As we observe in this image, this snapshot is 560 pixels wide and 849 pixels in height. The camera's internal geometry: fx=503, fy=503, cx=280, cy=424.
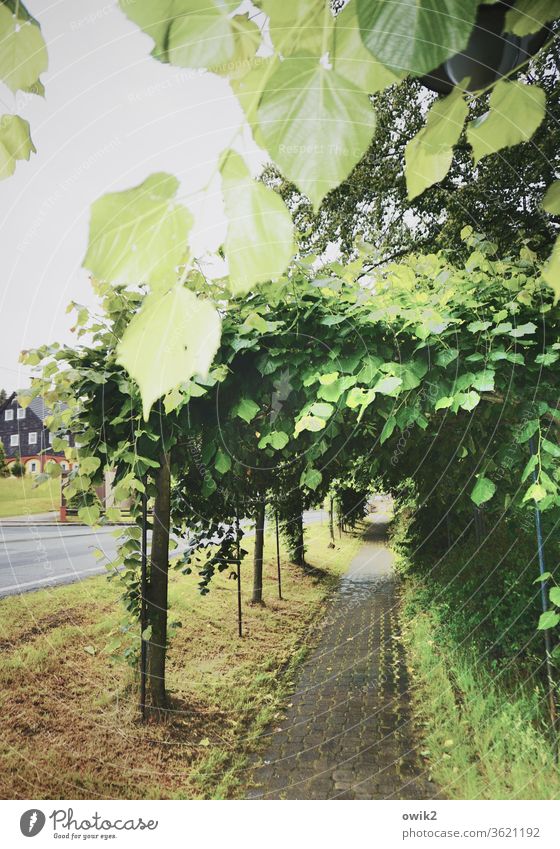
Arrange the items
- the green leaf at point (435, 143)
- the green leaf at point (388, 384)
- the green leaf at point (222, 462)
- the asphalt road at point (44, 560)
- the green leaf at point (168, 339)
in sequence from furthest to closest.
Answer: the asphalt road at point (44, 560) → the green leaf at point (222, 462) → the green leaf at point (388, 384) → the green leaf at point (435, 143) → the green leaf at point (168, 339)

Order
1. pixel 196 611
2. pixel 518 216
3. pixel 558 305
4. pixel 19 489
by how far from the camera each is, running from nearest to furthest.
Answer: pixel 558 305
pixel 19 489
pixel 518 216
pixel 196 611

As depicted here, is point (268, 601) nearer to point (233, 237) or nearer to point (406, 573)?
point (406, 573)

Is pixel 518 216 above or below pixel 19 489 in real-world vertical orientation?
above

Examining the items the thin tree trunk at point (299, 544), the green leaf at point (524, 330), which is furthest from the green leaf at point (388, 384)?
the thin tree trunk at point (299, 544)

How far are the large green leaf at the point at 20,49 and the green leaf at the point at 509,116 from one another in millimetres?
259

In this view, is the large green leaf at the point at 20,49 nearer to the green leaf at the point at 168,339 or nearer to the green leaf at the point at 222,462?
the green leaf at the point at 168,339

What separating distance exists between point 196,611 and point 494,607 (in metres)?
1.45

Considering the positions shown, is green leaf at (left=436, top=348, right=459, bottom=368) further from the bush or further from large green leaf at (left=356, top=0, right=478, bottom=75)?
the bush

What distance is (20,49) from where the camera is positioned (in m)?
0.28

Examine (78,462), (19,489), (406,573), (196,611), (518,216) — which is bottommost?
(406,573)

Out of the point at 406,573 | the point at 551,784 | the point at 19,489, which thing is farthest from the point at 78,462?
the point at 406,573

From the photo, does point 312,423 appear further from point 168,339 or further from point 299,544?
point 299,544

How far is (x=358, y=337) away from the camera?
1176mm

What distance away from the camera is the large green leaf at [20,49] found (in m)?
0.28
